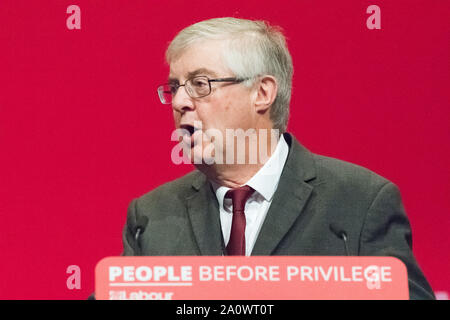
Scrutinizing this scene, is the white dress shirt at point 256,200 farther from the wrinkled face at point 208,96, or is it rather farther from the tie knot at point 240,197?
the wrinkled face at point 208,96

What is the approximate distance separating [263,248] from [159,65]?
883 mm

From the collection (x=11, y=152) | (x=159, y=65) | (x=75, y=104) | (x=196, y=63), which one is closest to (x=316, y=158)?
(x=196, y=63)

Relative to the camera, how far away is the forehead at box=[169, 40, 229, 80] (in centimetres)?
224

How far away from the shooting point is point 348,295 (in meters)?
1.74

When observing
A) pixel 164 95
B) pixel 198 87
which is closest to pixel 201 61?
pixel 198 87

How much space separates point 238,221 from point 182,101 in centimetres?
38

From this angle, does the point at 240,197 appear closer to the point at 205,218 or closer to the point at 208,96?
the point at 205,218

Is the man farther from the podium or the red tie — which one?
the podium

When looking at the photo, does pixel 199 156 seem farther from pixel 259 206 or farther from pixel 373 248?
pixel 373 248

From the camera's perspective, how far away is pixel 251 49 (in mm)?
2324

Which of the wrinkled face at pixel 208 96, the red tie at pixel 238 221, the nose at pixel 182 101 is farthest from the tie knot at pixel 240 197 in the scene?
the nose at pixel 182 101

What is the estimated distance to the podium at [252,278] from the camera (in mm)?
1748

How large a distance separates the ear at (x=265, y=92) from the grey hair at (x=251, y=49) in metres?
0.02

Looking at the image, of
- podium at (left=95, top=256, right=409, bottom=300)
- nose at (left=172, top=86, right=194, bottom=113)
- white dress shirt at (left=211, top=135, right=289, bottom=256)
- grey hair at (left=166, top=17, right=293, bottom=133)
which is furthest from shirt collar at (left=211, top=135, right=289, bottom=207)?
podium at (left=95, top=256, right=409, bottom=300)
